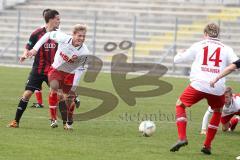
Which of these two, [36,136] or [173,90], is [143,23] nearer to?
[173,90]

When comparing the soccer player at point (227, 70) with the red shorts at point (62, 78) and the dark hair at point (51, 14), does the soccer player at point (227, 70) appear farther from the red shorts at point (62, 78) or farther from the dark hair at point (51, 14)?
the dark hair at point (51, 14)

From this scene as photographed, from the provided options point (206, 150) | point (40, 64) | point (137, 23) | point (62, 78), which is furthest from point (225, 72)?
point (137, 23)

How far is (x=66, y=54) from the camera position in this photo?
558 inches

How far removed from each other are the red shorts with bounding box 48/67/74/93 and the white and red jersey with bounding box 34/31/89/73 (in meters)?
0.07

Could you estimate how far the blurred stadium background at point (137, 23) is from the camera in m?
36.0

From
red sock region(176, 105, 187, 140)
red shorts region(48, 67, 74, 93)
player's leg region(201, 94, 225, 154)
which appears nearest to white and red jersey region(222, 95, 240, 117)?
player's leg region(201, 94, 225, 154)

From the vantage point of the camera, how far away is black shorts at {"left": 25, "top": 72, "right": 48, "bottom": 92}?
14.5 metres

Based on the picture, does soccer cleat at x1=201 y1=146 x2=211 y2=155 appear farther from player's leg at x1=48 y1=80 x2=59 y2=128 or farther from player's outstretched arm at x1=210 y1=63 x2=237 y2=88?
player's leg at x1=48 y1=80 x2=59 y2=128

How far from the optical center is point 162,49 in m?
36.2

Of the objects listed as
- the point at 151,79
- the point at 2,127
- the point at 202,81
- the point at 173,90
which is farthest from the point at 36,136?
the point at 151,79

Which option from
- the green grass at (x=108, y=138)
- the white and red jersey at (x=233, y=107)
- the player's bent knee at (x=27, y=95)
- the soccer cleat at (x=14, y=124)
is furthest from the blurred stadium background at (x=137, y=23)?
the soccer cleat at (x=14, y=124)

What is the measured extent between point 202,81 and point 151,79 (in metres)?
18.0

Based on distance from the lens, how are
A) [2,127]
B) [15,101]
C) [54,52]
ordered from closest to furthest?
1. [2,127]
2. [54,52]
3. [15,101]

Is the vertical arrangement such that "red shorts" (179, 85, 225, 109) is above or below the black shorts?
above
